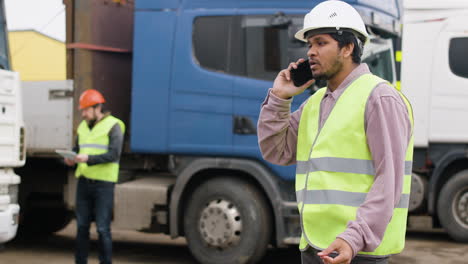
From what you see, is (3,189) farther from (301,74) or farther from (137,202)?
(301,74)

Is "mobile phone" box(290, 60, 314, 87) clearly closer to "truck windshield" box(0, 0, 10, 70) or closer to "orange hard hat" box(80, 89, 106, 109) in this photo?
"orange hard hat" box(80, 89, 106, 109)

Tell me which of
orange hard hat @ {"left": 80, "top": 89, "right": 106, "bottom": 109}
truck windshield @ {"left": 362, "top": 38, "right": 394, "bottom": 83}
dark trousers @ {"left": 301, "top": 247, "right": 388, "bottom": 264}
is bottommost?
dark trousers @ {"left": 301, "top": 247, "right": 388, "bottom": 264}

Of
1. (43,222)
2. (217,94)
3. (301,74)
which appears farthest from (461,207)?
(301,74)

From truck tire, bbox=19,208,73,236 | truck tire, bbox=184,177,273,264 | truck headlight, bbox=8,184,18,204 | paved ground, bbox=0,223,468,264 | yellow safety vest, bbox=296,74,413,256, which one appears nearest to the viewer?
yellow safety vest, bbox=296,74,413,256

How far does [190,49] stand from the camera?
723 centimetres

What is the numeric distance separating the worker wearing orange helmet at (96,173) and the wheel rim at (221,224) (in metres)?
0.93

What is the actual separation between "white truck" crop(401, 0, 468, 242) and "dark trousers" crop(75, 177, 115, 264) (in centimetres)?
419

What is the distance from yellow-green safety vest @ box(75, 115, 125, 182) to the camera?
673 cm

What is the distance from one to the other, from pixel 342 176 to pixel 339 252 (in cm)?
28

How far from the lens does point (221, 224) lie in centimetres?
707

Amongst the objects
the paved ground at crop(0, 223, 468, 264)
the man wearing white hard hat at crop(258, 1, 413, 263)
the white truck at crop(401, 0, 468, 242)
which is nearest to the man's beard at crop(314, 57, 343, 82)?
the man wearing white hard hat at crop(258, 1, 413, 263)

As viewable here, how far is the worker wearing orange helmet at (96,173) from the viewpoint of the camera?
6.65 meters

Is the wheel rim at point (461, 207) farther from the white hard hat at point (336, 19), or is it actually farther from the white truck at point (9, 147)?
the white hard hat at point (336, 19)

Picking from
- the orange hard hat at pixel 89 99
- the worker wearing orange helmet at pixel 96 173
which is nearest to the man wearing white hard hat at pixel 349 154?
the worker wearing orange helmet at pixel 96 173
